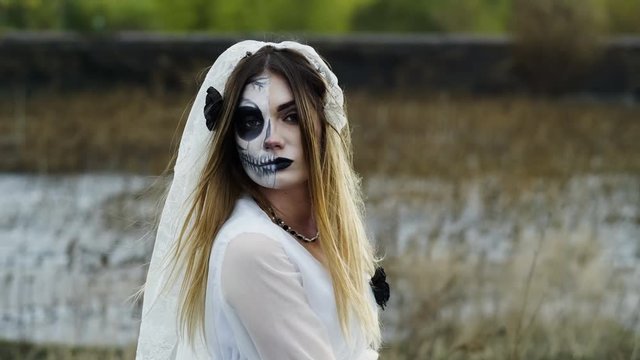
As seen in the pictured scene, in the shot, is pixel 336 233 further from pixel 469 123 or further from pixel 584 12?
pixel 584 12

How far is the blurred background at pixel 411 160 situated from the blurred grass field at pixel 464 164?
0.02 meters

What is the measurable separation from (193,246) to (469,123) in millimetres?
13176

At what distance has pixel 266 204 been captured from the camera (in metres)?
2.51

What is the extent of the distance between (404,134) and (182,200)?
11.8 meters

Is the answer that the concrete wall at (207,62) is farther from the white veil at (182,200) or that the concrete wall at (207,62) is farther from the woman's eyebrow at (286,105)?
the woman's eyebrow at (286,105)

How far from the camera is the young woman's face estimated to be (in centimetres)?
247

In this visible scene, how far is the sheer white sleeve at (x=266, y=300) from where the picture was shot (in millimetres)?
2277

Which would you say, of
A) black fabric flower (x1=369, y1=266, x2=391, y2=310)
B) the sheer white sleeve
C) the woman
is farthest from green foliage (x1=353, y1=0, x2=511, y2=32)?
the sheer white sleeve

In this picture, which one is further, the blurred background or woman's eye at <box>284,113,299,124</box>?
the blurred background

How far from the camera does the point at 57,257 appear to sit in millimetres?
7988

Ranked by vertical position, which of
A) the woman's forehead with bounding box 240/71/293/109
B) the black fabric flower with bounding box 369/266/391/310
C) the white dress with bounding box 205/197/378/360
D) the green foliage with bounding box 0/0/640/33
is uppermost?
the woman's forehead with bounding box 240/71/293/109

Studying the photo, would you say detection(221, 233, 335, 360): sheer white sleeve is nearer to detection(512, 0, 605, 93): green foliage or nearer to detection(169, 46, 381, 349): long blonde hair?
detection(169, 46, 381, 349): long blonde hair

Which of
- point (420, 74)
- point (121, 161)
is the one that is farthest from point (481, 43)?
point (121, 161)

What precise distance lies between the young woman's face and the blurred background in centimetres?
147
